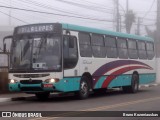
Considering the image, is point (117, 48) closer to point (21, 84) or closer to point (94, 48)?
point (94, 48)

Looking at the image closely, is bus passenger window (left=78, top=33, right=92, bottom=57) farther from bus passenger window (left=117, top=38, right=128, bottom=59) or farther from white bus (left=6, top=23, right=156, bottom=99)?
bus passenger window (left=117, top=38, right=128, bottom=59)

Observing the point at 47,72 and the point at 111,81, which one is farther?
the point at 111,81

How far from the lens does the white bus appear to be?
667 inches

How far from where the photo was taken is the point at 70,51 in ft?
57.7

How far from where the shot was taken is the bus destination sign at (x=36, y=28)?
1736 centimetres

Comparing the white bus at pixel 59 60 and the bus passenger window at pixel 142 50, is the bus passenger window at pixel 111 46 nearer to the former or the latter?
the white bus at pixel 59 60

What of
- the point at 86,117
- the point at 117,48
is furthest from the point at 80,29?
the point at 86,117

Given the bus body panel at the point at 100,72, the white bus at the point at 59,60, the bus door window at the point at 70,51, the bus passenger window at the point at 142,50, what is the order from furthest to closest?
the bus passenger window at the point at 142,50, the bus door window at the point at 70,51, the bus body panel at the point at 100,72, the white bus at the point at 59,60

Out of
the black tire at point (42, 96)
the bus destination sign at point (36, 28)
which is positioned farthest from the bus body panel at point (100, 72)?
the black tire at point (42, 96)

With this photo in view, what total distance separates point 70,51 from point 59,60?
89cm

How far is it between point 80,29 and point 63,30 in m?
1.41

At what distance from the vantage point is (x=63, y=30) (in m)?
17.3

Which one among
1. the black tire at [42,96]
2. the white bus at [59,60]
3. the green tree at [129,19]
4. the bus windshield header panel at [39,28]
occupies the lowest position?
the black tire at [42,96]

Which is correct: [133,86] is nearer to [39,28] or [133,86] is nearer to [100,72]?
[100,72]
